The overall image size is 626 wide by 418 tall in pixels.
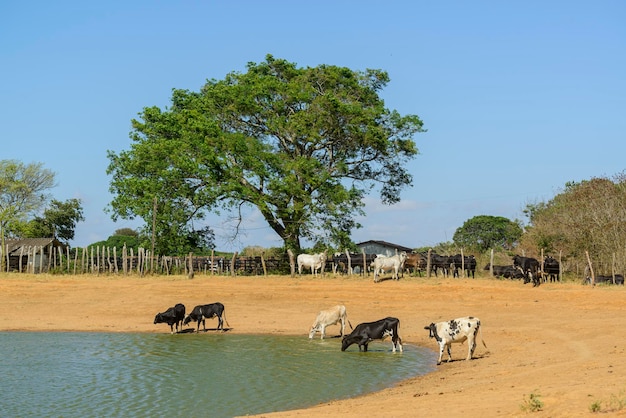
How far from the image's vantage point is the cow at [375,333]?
2072cm

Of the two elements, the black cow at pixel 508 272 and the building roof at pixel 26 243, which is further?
the building roof at pixel 26 243

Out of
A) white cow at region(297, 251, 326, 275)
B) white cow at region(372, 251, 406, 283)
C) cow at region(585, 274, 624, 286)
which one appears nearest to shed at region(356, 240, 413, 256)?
white cow at region(297, 251, 326, 275)

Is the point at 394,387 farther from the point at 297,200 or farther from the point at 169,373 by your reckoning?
the point at 297,200

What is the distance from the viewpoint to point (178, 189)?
45250 millimetres

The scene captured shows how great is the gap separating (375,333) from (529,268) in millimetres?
17098

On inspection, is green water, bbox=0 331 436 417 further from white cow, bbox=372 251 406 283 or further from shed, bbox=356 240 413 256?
shed, bbox=356 240 413 256

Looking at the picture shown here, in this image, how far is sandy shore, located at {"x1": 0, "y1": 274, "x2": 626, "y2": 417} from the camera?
12.2 m

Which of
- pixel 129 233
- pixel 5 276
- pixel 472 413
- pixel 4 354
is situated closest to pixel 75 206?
pixel 129 233

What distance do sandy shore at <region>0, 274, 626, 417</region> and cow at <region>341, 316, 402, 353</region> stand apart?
5.81 ft


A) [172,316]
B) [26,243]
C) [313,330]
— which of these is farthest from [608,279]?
[26,243]

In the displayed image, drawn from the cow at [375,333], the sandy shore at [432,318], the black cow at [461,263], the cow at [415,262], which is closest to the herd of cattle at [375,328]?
the cow at [375,333]

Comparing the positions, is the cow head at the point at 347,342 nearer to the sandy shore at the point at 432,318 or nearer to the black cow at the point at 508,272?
the sandy shore at the point at 432,318

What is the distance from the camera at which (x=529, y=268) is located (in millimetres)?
35531

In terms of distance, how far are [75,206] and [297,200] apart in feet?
139
